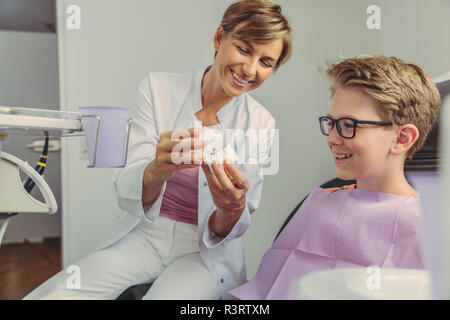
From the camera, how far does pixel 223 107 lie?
45.2 inches

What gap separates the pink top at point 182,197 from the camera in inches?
44.5

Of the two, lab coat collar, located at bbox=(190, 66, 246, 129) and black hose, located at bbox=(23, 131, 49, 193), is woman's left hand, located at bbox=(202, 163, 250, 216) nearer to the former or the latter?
lab coat collar, located at bbox=(190, 66, 246, 129)

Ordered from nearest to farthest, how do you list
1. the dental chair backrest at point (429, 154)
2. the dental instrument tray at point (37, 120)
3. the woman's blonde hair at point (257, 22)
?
the dental instrument tray at point (37, 120), the dental chair backrest at point (429, 154), the woman's blonde hair at point (257, 22)

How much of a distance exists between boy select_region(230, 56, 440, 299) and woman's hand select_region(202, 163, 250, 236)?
176 mm

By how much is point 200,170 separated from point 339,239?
0.41 metres

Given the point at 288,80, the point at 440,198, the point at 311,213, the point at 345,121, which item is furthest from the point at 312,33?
the point at 440,198

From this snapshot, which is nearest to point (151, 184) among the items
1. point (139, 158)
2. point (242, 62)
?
point (139, 158)

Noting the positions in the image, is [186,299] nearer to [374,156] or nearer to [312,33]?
[374,156]

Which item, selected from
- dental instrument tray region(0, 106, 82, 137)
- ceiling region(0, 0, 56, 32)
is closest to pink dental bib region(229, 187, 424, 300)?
dental instrument tray region(0, 106, 82, 137)

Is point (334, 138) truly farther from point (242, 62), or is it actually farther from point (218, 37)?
point (218, 37)

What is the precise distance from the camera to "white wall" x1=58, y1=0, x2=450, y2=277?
3.65ft

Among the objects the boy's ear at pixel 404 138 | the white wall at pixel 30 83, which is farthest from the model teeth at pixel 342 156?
the white wall at pixel 30 83

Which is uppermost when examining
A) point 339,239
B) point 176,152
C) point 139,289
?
point 176,152

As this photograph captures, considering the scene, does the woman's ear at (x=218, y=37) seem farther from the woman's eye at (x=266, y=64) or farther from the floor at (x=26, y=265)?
the floor at (x=26, y=265)
